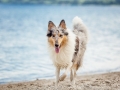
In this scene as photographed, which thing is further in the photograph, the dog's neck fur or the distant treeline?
the distant treeline

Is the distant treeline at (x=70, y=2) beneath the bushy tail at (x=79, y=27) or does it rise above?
above

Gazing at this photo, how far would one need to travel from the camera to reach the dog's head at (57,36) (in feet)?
22.3

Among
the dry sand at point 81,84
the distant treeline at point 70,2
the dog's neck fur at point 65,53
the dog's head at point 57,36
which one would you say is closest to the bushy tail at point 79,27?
the dog's neck fur at point 65,53

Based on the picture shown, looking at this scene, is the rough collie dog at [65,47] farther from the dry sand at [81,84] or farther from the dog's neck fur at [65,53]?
the dry sand at [81,84]

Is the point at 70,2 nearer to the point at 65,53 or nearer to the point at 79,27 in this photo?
the point at 79,27

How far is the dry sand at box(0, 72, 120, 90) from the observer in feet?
26.2

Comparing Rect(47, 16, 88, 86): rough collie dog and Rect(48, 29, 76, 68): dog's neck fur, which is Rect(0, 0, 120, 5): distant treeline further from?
Rect(48, 29, 76, 68): dog's neck fur

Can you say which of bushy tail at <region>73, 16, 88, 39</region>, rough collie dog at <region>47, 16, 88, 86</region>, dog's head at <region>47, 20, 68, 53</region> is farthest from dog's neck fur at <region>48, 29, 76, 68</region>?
bushy tail at <region>73, 16, 88, 39</region>

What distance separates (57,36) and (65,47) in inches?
23.4

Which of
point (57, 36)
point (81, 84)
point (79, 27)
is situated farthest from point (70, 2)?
point (57, 36)

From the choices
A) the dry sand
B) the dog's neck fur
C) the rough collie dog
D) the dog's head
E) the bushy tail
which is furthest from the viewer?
the bushy tail

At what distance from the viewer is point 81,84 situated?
851 centimetres

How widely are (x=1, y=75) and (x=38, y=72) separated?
1.35 meters

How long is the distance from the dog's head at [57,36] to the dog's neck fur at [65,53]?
13 centimetres
